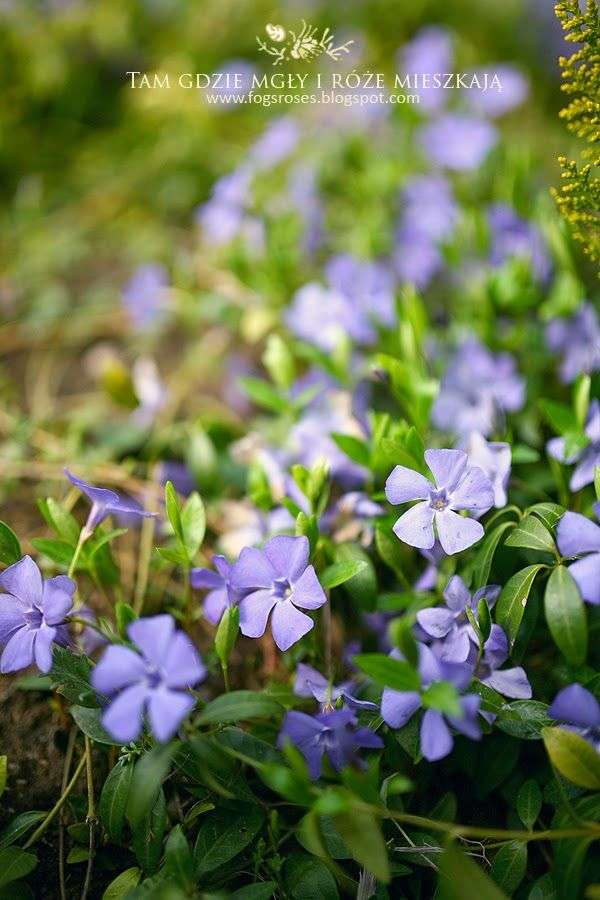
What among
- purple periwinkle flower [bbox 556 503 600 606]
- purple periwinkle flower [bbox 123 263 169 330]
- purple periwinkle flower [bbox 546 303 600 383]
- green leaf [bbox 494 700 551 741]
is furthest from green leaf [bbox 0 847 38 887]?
purple periwinkle flower [bbox 123 263 169 330]

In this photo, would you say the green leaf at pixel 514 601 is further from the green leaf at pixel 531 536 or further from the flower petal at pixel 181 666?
the flower petal at pixel 181 666

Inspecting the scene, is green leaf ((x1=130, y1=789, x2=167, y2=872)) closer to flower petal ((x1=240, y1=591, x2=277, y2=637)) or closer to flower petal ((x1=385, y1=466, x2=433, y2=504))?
flower petal ((x1=240, y1=591, x2=277, y2=637))

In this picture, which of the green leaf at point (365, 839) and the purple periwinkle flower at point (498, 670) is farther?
the purple periwinkle flower at point (498, 670)

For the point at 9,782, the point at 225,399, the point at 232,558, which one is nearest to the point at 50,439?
the point at 225,399

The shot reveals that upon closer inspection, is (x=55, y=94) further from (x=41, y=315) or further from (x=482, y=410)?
(x=482, y=410)

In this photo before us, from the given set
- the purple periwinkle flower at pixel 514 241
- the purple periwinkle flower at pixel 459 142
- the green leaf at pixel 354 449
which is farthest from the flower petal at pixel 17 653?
the purple periwinkle flower at pixel 459 142

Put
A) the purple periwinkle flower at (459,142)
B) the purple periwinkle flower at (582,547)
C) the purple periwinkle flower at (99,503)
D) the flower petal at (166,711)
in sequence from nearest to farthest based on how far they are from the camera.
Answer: the flower petal at (166,711) → the purple periwinkle flower at (582,547) → the purple periwinkle flower at (99,503) → the purple periwinkle flower at (459,142)
